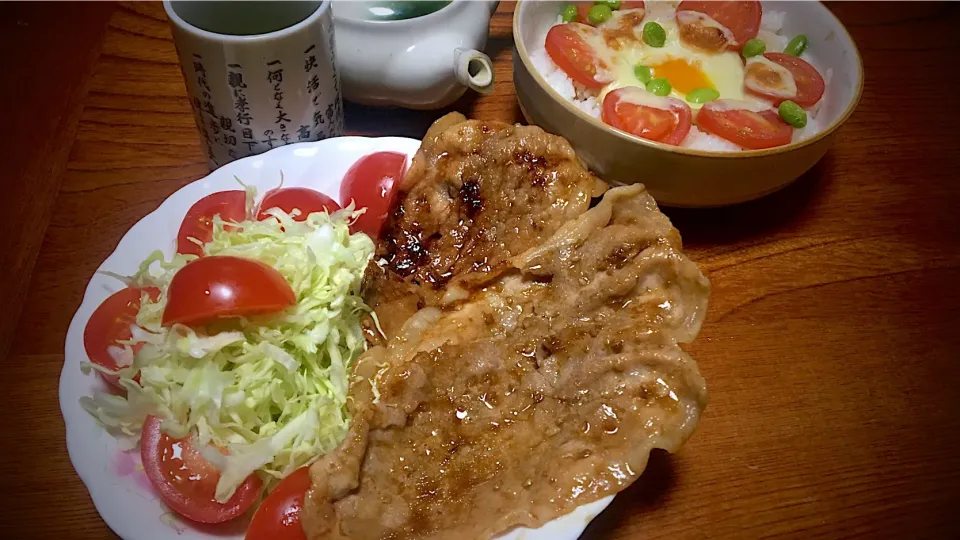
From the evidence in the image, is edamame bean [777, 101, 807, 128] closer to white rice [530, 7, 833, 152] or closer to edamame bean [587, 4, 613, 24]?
white rice [530, 7, 833, 152]

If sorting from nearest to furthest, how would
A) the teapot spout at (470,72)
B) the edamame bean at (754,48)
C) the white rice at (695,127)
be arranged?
the teapot spout at (470,72) < the white rice at (695,127) < the edamame bean at (754,48)

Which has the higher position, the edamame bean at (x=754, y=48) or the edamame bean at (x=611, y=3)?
the edamame bean at (x=611, y=3)

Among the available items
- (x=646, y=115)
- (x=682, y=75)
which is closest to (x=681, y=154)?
(x=646, y=115)

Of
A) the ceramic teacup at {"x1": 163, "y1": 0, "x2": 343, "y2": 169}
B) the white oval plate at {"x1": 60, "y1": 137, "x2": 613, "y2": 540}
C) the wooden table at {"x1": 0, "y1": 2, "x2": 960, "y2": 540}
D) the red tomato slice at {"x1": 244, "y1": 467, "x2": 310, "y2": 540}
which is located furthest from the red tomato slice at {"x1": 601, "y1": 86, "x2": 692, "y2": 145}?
the red tomato slice at {"x1": 244, "y1": 467, "x2": 310, "y2": 540}

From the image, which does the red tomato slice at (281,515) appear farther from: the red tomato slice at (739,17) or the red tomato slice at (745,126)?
the red tomato slice at (739,17)

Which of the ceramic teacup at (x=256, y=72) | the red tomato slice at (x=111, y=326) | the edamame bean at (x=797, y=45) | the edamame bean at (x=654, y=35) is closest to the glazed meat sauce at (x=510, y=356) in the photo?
the ceramic teacup at (x=256, y=72)

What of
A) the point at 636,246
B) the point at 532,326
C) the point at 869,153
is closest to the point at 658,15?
the point at 869,153
